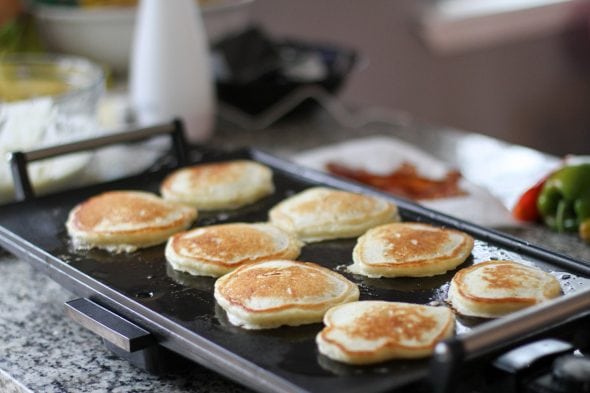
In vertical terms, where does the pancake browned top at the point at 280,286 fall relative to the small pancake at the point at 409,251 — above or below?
above

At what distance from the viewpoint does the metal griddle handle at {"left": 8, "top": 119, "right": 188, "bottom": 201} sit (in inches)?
76.0

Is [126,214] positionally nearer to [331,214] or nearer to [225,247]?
[225,247]

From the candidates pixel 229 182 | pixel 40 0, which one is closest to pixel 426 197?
pixel 229 182

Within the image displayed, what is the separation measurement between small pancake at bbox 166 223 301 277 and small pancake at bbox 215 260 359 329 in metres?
0.06

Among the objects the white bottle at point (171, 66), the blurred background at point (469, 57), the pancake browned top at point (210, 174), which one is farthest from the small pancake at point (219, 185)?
the blurred background at point (469, 57)

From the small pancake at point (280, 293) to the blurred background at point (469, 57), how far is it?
2.77 m

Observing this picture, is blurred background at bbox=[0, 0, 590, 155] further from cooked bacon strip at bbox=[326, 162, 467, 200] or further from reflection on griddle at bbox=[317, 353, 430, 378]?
reflection on griddle at bbox=[317, 353, 430, 378]

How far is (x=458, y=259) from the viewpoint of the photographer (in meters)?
1.57

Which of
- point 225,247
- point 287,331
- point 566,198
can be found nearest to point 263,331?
point 287,331

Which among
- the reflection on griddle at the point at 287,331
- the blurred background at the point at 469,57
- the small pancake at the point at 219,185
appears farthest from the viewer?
the blurred background at the point at 469,57

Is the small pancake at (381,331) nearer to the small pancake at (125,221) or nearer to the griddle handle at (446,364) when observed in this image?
the griddle handle at (446,364)

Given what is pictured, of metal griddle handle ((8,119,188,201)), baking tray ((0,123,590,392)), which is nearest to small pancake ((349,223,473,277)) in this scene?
baking tray ((0,123,590,392))

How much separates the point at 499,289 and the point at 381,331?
0.21 meters

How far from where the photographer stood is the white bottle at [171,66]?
259cm
